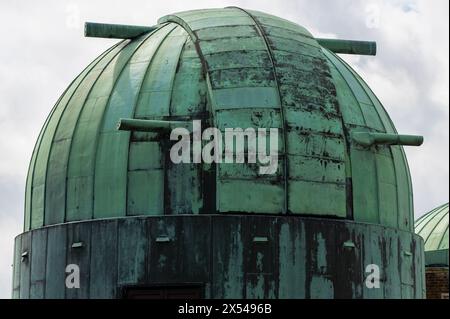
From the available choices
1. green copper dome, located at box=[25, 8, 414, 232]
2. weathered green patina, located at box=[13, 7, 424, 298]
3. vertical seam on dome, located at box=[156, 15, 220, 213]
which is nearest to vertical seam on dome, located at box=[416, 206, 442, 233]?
green copper dome, located at box=[25, 8, 414, 232]

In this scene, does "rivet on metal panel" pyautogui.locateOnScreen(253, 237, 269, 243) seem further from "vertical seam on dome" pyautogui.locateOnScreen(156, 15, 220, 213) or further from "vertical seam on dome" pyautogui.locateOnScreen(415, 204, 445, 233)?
"vertical seam on dome" pyautogui.locateOnScreen(415, 204, 445, 233)

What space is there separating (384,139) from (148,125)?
240 inches

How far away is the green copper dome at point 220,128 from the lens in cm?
2809

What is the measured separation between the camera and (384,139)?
98.4 feet

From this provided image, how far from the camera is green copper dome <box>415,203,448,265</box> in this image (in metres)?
48.2

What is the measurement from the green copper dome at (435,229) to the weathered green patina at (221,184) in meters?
17.1

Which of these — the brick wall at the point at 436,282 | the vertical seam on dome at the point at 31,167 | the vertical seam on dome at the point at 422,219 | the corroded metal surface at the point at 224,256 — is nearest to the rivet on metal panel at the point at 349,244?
the corroded metal surface at the point at 224,256

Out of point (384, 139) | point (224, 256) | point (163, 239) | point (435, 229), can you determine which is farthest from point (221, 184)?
point (435, 229)

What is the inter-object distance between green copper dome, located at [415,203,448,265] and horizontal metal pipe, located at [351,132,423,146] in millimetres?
16658

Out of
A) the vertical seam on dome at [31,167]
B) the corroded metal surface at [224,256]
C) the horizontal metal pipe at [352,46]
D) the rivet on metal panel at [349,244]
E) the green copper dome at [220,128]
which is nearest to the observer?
the corroded metal surface at [224,256]

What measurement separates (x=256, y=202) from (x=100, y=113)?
4.76 metres

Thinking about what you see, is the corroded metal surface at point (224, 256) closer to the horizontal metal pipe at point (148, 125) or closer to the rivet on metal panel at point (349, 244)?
the rivet on metal panel at point (349, 244)
